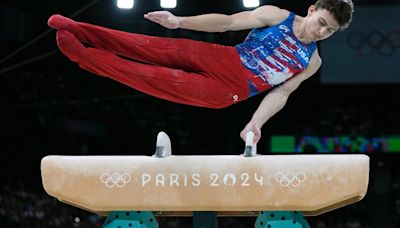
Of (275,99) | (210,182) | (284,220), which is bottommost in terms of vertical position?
(284,220)

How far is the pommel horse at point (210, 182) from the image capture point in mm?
3821

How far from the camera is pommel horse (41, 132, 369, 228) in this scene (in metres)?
3.82

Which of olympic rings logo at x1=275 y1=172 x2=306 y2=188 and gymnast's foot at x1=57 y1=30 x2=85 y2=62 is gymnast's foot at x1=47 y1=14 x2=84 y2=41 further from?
olympic rings logo at x1=275 y1=172 x2=306 y2=188

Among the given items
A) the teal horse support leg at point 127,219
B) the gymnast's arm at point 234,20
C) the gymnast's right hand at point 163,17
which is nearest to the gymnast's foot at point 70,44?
the gymnast's right hand at point 163,17

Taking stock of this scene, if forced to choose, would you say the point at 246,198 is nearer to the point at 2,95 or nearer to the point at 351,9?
the point at 351,9

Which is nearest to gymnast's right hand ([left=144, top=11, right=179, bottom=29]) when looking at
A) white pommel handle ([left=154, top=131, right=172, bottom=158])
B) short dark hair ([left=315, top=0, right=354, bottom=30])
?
white pommel handle ([left=154, top=131, right=172, bottom=158])

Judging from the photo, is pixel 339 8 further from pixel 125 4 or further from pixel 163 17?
pixel 125 4

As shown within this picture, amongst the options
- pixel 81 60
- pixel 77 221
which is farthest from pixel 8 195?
pixel 81 60

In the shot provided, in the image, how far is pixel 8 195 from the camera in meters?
13.7

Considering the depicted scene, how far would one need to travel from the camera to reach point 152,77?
12.6 feet

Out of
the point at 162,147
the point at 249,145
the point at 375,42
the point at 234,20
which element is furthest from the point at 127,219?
the point at 375,42

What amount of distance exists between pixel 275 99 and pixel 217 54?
0.47 meters

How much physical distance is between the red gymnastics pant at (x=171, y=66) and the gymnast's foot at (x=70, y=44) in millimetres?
67

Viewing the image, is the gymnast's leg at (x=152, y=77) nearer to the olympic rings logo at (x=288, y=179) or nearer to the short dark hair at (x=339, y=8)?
the olympic rings logo at (x=288, y=179)
